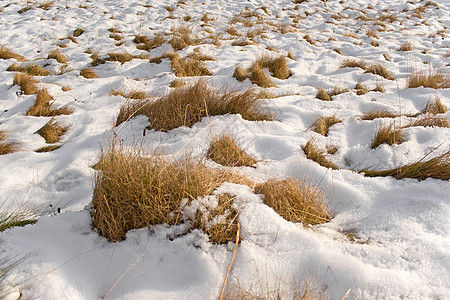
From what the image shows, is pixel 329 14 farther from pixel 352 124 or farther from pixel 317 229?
pixel 317 229

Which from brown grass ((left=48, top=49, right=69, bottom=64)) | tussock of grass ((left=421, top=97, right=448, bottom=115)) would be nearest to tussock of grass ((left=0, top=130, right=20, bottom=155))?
brown grass ((left=48, top=49, right=69, bottom=64))

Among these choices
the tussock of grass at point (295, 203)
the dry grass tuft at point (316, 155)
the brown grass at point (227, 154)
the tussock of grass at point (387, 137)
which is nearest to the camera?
the tussock of grass at point (295, 203)

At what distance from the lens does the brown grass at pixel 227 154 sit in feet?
6.68

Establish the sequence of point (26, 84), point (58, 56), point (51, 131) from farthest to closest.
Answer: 1. point (58, 56)
2. point (26, 84)
3. point (51, 131)

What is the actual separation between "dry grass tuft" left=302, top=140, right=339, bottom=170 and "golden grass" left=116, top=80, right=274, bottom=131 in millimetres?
665

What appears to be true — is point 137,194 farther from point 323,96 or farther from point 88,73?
point 88,73

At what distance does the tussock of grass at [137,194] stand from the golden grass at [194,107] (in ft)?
3.87

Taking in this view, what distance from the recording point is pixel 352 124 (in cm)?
284

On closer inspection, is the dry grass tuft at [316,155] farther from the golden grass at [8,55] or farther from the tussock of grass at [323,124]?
the golden grass at [8,55]

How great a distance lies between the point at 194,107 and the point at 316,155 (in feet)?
3.87

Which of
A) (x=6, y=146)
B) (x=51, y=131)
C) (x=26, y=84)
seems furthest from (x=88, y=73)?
(x=6, y=146)

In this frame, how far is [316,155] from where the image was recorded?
7.32 feet

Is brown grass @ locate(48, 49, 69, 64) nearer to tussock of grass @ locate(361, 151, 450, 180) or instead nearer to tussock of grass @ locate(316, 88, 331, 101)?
tussock of grass @ locate(316, 88, 331, 101)

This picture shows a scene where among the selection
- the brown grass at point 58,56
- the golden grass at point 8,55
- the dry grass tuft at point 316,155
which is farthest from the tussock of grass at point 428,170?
the golden grass at point 8,55
